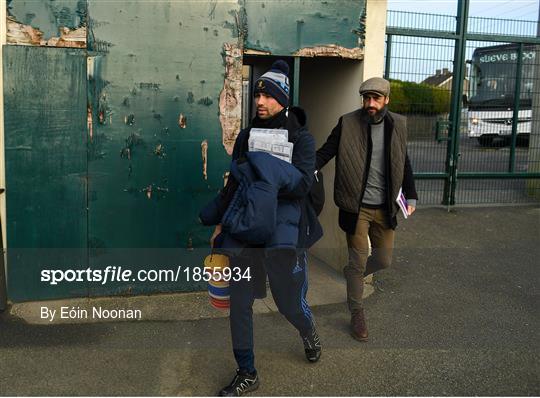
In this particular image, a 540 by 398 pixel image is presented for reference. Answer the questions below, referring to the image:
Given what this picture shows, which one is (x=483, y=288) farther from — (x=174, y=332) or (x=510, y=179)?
(x=510, y=179)

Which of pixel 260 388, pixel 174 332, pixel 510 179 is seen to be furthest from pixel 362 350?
pixel 510 179

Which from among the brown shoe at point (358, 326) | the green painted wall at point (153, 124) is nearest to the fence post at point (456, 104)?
the green painted wall at point (153, 124)

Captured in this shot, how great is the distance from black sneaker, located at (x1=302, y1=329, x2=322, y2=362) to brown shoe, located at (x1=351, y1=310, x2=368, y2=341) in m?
0.49

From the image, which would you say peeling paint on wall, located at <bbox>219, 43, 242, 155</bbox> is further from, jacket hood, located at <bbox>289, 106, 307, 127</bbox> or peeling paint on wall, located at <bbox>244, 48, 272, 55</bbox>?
jacket hood, located at <bbox>289, 106, 307, 127</bbox>

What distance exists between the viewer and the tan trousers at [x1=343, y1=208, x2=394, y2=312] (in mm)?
4160

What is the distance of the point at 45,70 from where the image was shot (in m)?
4.30

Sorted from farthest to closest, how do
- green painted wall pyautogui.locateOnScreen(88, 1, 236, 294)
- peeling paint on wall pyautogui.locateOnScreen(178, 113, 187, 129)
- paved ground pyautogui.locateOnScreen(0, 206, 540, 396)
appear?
peeling paint on wall pyautogui.locateOnScreen(178, 113, 187, 129) < green painted wall pyautogui.locateOnScreen(88, 1, 236, 294) < paved ground pyautogui.locateOnScreen(0, 206, 540, 396)

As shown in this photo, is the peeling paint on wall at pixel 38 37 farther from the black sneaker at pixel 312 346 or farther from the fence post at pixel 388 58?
the fence post at pixel 388 58

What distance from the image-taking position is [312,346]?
3652mm

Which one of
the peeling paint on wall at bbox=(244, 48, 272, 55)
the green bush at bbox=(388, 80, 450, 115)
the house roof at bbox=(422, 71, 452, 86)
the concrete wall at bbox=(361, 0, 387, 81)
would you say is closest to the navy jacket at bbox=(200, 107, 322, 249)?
the peeling paint on wall at bbox=(244, 48, 272, 55)

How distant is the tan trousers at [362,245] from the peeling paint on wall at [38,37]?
2.42 m

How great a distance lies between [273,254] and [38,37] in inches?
96.6

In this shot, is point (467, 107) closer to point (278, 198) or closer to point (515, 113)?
point (515, 113)

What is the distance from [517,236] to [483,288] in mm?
2074
